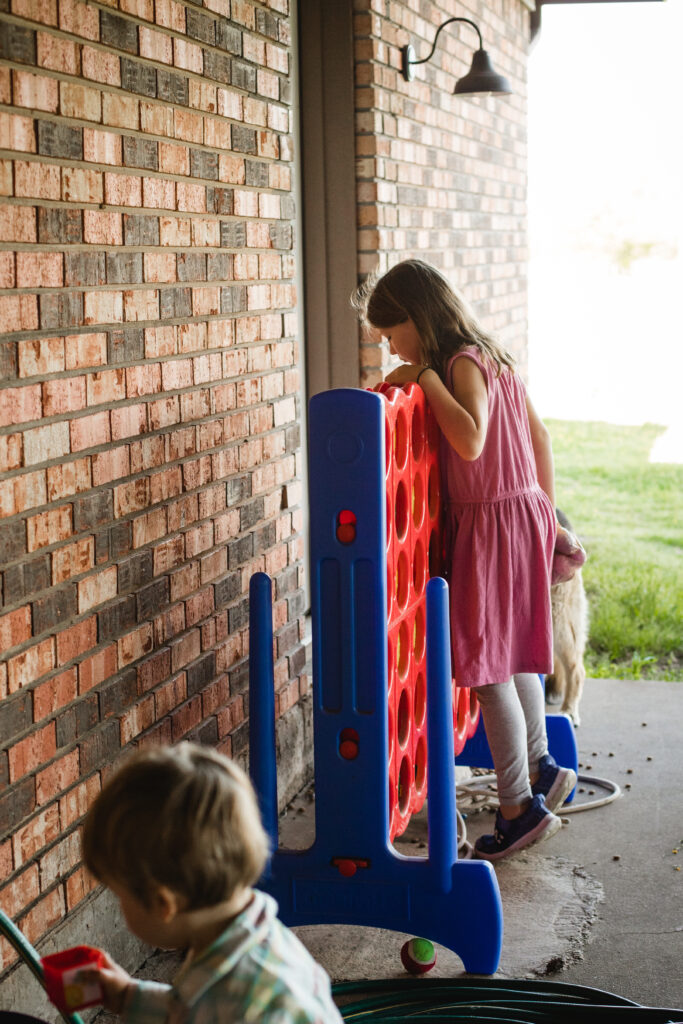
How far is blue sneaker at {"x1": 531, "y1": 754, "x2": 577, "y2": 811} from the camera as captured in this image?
4.03 meters

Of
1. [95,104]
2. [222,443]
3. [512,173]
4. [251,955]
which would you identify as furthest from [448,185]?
[251,955]

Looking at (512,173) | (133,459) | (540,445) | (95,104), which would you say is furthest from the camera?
(512,173)

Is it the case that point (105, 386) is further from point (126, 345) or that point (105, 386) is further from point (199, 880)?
point (199, 880)

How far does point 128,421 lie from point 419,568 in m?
0.98

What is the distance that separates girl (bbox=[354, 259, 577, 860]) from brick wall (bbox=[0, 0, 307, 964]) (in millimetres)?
532

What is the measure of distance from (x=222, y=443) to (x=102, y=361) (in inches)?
31.4

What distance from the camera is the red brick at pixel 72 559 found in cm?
273

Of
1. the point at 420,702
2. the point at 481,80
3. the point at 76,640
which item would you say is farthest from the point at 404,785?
the point at 481,80

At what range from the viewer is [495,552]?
364 centimetres

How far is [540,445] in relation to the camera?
159 inches

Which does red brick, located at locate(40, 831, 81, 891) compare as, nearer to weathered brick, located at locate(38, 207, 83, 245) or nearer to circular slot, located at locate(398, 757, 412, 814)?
circular slot, located at locate(398, 757, 412, 814)

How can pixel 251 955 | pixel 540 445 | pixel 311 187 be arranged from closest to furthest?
pixel 251 955 → pixel 540 445 → pixel 311 187

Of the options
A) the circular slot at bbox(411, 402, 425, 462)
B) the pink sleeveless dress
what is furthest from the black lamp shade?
the circular slot at bbox(411, 402, 425, 462)

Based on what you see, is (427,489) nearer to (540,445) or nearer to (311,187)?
(540,445)
